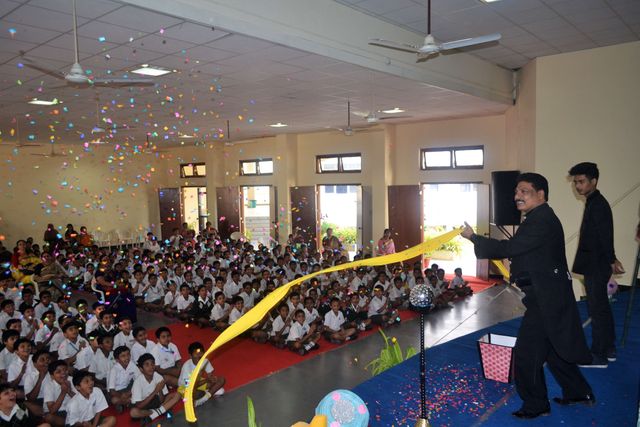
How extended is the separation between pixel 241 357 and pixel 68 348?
188cm

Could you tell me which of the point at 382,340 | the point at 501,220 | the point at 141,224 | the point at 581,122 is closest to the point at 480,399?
the point at 382,340

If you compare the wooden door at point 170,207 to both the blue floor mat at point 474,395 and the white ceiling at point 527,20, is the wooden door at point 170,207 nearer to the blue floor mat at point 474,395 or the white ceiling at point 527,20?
the white ceiling at point 527,20

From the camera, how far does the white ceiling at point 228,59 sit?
385 cm

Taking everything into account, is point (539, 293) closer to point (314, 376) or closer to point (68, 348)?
point (314, 376)

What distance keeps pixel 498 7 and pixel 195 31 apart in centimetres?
303

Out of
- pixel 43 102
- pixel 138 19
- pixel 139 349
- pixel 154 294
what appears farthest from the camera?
pixel 154 294

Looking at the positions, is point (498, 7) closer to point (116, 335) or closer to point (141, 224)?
point (116, 335)

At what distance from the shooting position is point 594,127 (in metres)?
6.06

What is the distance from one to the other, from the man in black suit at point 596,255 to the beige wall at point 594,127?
342 centimetres

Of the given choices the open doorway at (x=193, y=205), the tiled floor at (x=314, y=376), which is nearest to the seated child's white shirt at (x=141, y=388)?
the tiled floor at (x=314, y=376)

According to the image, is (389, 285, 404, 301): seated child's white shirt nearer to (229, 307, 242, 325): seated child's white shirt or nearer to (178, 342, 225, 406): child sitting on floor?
(229, 307, 242, 325): seated child's white shirt

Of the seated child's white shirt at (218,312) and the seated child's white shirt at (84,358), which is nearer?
the seated child's white shirt at (84,358)

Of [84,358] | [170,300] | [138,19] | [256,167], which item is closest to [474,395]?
[138,19]

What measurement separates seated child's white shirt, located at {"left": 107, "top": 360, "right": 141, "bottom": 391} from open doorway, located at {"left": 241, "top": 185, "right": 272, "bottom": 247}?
9.05m
